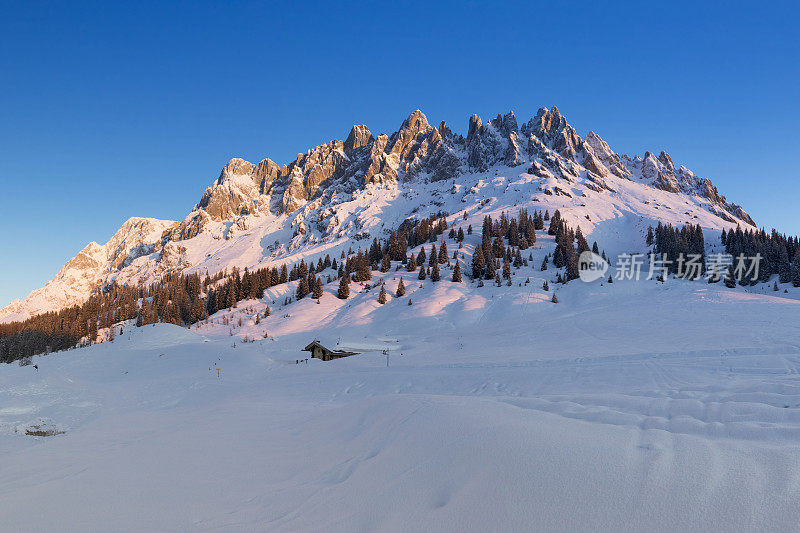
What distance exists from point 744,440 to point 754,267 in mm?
Answer: 73973

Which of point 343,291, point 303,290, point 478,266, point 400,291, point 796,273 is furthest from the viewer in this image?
point 303,290

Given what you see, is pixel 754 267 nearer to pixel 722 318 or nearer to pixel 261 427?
pixel 722 318

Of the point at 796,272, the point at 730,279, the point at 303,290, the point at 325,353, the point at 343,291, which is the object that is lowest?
the point at 325,353

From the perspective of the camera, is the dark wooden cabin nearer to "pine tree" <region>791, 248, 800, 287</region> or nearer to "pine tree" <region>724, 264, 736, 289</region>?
"pine tree" <region>724, 264, 736, 289</region>

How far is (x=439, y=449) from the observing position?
4.96 meters

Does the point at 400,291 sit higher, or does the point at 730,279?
the point at 730,279

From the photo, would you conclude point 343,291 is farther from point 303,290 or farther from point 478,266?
point 478,266

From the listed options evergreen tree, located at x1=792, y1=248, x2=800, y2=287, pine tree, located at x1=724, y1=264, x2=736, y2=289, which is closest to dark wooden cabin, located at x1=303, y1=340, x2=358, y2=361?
pine tree, located at x1=724, y1=264, x2=736, y2=289

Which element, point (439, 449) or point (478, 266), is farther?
point (478, 266)

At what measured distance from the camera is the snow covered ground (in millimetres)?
3305

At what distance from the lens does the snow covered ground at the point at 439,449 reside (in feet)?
10.8

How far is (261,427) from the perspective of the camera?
855cm

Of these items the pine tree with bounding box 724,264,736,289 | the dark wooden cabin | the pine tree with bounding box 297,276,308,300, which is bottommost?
the dark wooden cabin

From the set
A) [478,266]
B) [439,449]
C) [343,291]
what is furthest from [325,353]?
[478,266]
